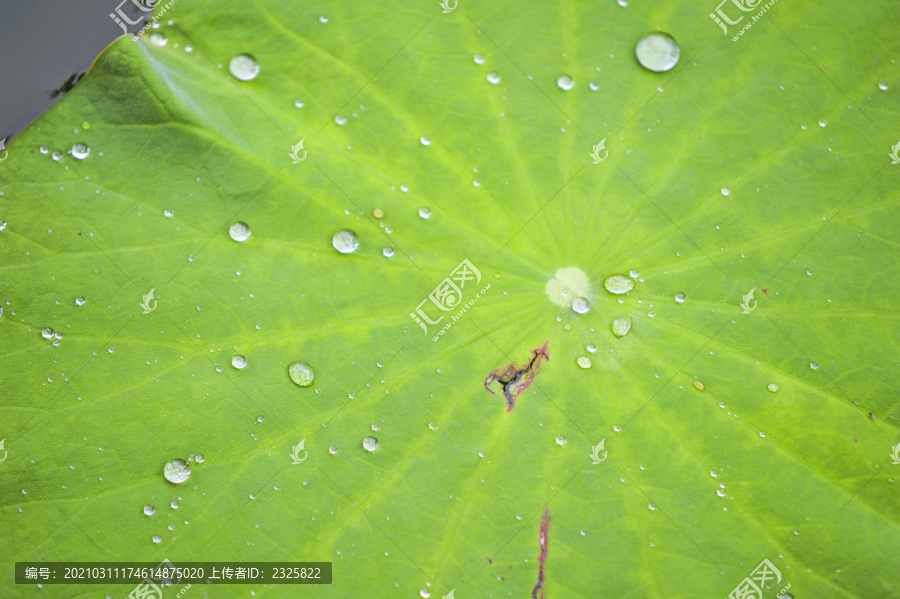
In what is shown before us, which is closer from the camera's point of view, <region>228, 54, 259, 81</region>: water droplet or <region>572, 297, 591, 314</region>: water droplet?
<region>572, 297, 591, 314</region>: water droplet

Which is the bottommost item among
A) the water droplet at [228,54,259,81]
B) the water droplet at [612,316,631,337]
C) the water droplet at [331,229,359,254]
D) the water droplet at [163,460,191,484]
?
the water droplet at [163,460,191,484]

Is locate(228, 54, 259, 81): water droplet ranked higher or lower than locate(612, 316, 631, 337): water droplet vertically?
higher

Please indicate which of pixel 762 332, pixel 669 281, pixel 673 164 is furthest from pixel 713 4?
pixel 762 332

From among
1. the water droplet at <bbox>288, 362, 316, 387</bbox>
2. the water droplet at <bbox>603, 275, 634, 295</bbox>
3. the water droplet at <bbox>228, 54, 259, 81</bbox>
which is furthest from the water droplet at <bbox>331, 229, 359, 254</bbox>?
the water droplet at <bbox>603, 275, 634, 295</bbox>

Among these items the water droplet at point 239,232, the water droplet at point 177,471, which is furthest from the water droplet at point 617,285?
the water droplet at point 177,471

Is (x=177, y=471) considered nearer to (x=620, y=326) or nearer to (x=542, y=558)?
(x=542, y=558)

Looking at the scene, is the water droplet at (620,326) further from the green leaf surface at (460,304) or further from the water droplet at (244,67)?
the water droplet at (244,67)

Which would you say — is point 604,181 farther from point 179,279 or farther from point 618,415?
point 179,279

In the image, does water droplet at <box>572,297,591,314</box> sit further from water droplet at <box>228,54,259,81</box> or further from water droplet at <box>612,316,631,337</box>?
water droplet at <box>228,54,259,81</box>
